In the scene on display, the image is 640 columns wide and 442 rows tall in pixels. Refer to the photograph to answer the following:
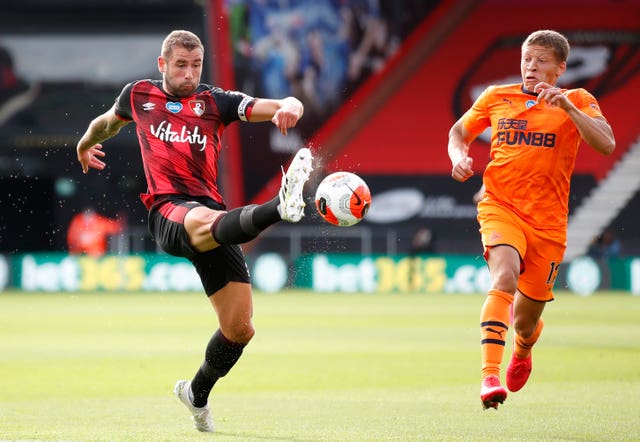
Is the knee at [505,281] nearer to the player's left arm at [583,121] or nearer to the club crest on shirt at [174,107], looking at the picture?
the player's left arm at [583,121]

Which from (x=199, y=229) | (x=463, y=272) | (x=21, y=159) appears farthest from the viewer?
(x=21, y=159)

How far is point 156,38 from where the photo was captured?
35781 millimetres

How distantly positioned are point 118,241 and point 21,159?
8.79 m

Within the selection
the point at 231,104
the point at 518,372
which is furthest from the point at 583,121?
the point at 231,104

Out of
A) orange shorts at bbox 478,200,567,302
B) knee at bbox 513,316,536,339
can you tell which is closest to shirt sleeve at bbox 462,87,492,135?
orange shorts at bbox 478,200,567,302

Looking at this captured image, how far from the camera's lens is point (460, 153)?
8.08m

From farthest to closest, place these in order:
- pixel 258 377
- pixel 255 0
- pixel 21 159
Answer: pixel 21 159
pixel 255 0
pixel 258 377

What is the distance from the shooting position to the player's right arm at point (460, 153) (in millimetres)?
7676

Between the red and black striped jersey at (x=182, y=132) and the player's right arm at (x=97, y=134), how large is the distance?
0.27 metres

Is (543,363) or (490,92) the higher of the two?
(490,92)

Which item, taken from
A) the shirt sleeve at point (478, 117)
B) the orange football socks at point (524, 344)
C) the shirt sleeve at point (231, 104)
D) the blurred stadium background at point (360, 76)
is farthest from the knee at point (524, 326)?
the blurred stadium background at point (360, 76)

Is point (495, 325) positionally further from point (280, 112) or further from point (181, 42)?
point (181, 42)

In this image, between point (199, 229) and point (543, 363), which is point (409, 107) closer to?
point (543, 363)

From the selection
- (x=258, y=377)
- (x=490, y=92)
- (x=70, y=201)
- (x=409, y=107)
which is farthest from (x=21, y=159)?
(x=490, y=92)
